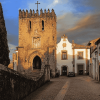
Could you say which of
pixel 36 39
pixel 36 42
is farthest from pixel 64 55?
pixel 36 39

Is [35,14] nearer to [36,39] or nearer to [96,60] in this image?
[36,39]

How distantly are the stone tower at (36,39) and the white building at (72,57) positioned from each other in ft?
7.71

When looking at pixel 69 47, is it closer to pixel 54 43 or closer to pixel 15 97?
pixel 54 43

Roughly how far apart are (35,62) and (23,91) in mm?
24631

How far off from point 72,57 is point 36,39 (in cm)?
861

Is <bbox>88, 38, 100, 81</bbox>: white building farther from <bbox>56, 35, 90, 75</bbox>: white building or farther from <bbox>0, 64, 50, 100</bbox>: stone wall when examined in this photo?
<bbox>0, 64, 50, 100</bbox>: stone wall

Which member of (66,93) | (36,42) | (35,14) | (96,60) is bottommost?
(66,93)

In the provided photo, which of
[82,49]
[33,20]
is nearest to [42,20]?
[33,20]

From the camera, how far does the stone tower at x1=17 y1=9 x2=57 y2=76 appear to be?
29969 millimetres

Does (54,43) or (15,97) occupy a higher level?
(54,43)

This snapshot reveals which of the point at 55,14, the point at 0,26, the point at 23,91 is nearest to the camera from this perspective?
the point at 0,26

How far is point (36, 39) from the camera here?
101ft

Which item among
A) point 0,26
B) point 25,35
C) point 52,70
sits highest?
point 25,35

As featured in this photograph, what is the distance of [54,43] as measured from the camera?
31.2 meters
